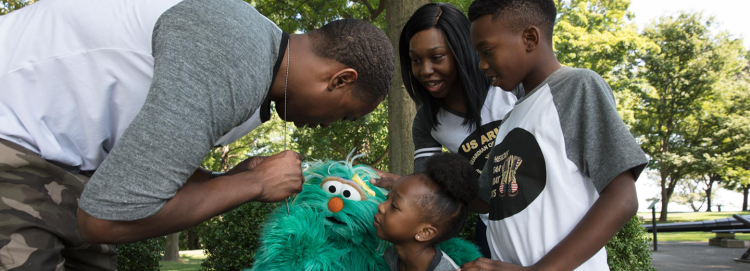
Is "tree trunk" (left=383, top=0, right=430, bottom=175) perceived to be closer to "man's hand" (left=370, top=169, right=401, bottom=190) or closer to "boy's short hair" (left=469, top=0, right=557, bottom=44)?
"man's hand" (left=370, top=169, right=401, bottom=190)

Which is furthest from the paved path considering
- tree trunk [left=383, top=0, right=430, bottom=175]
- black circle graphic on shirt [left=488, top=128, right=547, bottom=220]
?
black circle graphic on shirt [left=488, top=128, right=547, bottom=220]

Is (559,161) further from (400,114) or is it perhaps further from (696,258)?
(696,258)

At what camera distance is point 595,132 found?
1.79 metres

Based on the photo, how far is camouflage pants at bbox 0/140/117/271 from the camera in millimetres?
1572

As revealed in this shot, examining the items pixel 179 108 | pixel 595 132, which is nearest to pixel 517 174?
pixel 595 132

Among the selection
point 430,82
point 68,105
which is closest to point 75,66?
point 68,105

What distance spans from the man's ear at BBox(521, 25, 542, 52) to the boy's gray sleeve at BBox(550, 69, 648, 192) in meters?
0.24

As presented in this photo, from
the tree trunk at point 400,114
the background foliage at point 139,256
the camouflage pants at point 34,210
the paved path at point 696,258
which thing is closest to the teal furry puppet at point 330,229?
the camouflage pants at point 34,210

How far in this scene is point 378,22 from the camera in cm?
1159

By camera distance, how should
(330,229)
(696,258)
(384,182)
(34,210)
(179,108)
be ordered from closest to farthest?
(179,108), (34,210), (330,229), (384,182), (696,258)

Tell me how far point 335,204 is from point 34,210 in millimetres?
1410

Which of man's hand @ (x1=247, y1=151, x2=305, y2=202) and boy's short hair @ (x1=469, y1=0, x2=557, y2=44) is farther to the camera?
boy's short hair @ (x1=469, y1=0, x2=557, y2=44)

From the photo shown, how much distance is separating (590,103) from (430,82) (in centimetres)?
134

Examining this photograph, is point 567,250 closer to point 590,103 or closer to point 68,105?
point 590,103
